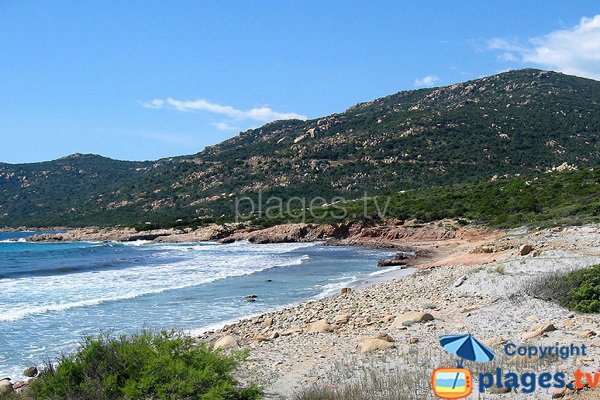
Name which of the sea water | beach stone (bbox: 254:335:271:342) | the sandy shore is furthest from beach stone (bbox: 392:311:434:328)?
the sea water

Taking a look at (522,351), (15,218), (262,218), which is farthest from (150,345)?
(15,218)

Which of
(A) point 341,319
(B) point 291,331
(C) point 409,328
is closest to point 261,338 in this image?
(B) point 291,331

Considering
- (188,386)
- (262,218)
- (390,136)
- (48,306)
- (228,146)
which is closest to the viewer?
(188,386)

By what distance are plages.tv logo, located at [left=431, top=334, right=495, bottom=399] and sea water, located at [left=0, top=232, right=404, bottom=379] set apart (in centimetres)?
688

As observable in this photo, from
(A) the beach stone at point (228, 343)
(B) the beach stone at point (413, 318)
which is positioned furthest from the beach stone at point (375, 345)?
(A) the beach stone at point (228, 343)

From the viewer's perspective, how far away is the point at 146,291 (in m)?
22.8

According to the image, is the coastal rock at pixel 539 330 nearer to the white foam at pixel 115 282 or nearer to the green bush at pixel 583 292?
the green bush at pixel 583 292

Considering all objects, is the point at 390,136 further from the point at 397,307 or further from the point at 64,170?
the point at 64,170

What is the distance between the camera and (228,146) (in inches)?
5595

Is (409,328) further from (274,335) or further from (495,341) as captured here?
(274,335)

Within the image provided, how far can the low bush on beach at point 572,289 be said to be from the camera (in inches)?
416

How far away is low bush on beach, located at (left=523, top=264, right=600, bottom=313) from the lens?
10555mm

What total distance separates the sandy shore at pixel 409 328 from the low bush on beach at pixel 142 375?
1207 millimetres

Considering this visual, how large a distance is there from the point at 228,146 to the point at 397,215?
9832cm
